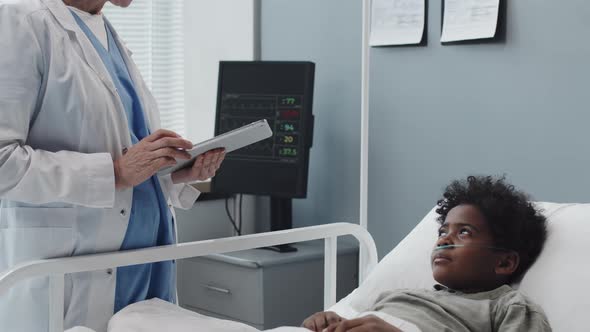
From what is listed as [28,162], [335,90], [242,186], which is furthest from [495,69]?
[28,162]

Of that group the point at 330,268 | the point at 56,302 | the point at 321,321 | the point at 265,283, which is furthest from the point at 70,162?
the point at 265,283

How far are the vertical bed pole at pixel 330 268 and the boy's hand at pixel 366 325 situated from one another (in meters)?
0.52

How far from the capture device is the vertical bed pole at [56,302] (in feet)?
4.85

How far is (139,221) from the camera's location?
1.68m

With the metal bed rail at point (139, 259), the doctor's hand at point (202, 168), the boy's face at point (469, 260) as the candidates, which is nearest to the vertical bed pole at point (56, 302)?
the metal bed rail at point (139, 259)

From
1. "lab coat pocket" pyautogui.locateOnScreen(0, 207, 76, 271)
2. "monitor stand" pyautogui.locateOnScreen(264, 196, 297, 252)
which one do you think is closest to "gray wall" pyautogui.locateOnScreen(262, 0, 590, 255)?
"monitor stand" pyautogui.locateOnScreen(264, 196, 297, 252)

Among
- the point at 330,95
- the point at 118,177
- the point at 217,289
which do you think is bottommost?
the point at 217,289

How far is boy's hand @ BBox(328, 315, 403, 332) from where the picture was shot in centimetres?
141

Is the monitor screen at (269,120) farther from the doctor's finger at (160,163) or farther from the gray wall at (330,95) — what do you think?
the doctor's finger at (160,163)

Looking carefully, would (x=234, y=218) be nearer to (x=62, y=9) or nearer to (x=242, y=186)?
(x=242, y=186)

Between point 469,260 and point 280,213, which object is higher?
point 469,260

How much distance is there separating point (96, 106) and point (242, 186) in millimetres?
1586

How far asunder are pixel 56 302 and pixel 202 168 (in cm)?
38

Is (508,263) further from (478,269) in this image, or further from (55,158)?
(55,158)
